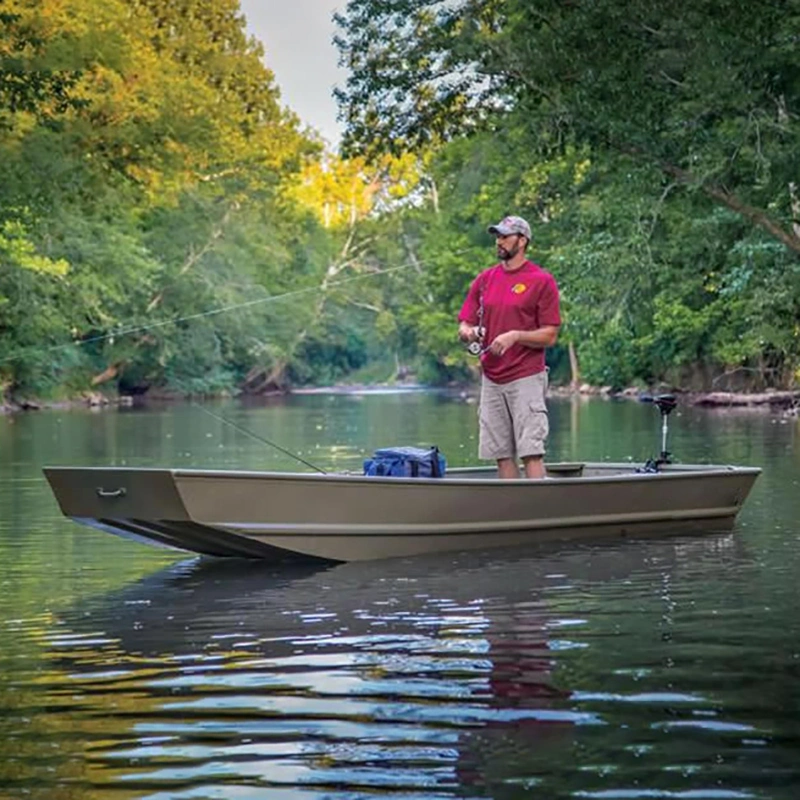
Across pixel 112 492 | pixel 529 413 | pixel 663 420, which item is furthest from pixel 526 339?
pixel 112 492

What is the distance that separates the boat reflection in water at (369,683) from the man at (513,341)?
1383mm

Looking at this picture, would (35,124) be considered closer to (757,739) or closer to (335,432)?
(335,432)

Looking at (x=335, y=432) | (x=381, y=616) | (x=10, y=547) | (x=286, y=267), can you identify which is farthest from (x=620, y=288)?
(x=286, y=267)

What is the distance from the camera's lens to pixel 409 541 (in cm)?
1084

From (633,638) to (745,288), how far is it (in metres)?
24.9

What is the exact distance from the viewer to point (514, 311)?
11.0m

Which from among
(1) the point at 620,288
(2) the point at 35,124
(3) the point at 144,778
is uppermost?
(2) the point at 35,124

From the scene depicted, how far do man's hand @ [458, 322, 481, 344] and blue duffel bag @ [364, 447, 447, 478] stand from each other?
0.78m

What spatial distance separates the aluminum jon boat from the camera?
9719mm

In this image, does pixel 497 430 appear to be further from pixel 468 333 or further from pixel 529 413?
pixel 468 333

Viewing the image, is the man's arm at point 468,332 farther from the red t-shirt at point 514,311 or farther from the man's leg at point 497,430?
the man's leg at point 497,430

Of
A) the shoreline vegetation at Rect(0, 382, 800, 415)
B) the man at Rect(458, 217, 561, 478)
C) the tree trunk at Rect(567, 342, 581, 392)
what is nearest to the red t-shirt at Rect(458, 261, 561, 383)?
the man at Rect(458, 217, 561, 478)

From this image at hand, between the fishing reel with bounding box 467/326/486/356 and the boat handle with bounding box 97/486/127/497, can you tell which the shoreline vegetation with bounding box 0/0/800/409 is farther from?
the boat handle with bounding box 97/486/127/497

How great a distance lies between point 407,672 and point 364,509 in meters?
3.77
